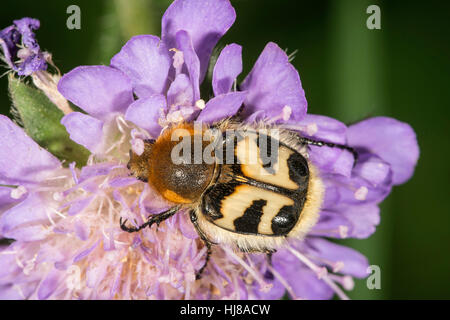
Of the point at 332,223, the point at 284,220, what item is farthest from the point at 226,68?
the point at 332,223

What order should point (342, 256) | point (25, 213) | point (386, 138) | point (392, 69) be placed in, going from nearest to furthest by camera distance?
point (25, 213) → point (386, 138) → point (342, 256) → point (392, 69)

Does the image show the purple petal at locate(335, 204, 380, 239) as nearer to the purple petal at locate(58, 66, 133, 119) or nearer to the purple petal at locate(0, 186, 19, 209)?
the purple petal at locate(58, 66, 133, 119)

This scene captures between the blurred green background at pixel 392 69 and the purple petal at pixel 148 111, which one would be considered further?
the blurred green background at pixel 392 69

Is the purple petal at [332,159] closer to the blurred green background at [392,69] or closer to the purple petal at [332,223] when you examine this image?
the purple petal at [332,223]

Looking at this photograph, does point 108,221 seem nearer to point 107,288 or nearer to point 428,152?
point 107,288

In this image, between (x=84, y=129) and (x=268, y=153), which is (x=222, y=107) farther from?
(x=84, y=129)

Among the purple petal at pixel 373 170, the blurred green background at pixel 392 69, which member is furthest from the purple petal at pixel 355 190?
the blurred green background at pixel 392 69
